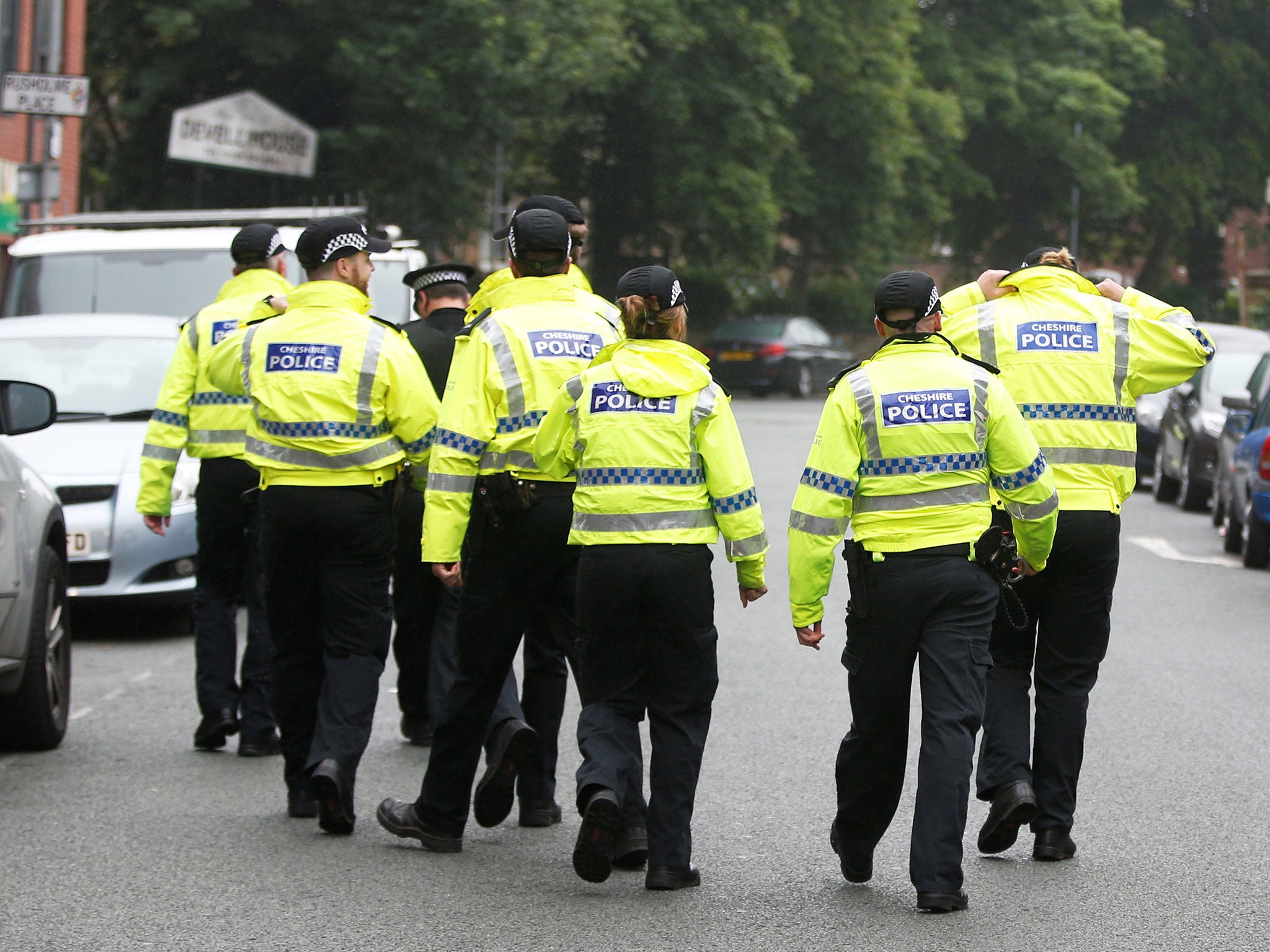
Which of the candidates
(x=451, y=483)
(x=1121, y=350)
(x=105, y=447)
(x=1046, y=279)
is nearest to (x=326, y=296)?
(x=451, y=483)

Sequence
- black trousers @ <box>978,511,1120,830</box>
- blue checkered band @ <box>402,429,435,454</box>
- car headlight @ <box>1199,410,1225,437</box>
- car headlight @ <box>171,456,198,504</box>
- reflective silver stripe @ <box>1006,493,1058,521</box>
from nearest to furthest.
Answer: reflective silver stripe @ <box>1006,493,1058,521</box> → black trousers @ <box>978,511,1120,830</box> → blue checkered band @ <box>402,429,435,454</box> → car headlight @ <box>171,456,198,504</box> → car headlight @ <box>1199,410,1225,437</box>

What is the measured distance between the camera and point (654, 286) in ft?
18.4

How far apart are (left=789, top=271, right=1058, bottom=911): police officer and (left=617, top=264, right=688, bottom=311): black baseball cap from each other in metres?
0.53

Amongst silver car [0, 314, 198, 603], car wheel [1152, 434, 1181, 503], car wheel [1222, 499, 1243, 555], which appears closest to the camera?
silver car [0, 314, 198, 603]

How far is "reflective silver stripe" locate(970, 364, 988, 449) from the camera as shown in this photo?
5539 millimetres

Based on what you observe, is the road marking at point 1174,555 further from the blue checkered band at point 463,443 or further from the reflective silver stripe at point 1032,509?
the blue checkered band at point 463,443

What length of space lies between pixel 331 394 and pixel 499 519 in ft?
2.67

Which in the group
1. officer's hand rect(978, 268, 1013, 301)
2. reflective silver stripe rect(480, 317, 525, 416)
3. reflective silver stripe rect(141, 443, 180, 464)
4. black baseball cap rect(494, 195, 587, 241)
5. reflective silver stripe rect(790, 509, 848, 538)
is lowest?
reflective silver stripe rect(141, 443, 180, 464)

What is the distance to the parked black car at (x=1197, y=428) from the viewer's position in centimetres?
1805

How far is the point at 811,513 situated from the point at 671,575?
0.42 meters

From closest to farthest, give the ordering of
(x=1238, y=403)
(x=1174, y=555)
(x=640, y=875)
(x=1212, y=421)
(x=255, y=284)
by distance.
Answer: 1. (x=640, y=875)
2. (x=255, y=284)
3. (x=1174, y=555)
4. (x=1238, y=403)
5. (x=1212, y=421)

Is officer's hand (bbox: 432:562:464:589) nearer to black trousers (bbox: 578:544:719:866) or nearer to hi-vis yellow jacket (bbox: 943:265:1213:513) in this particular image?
black trousers (bbox: 578:544:719:866)


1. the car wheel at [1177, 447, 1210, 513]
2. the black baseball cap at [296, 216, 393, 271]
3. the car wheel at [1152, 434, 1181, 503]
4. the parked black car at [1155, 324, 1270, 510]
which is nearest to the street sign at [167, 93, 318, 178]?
the parked black car at [1155, 324, 1270, 510]

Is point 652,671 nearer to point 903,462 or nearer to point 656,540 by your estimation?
point 656,540
